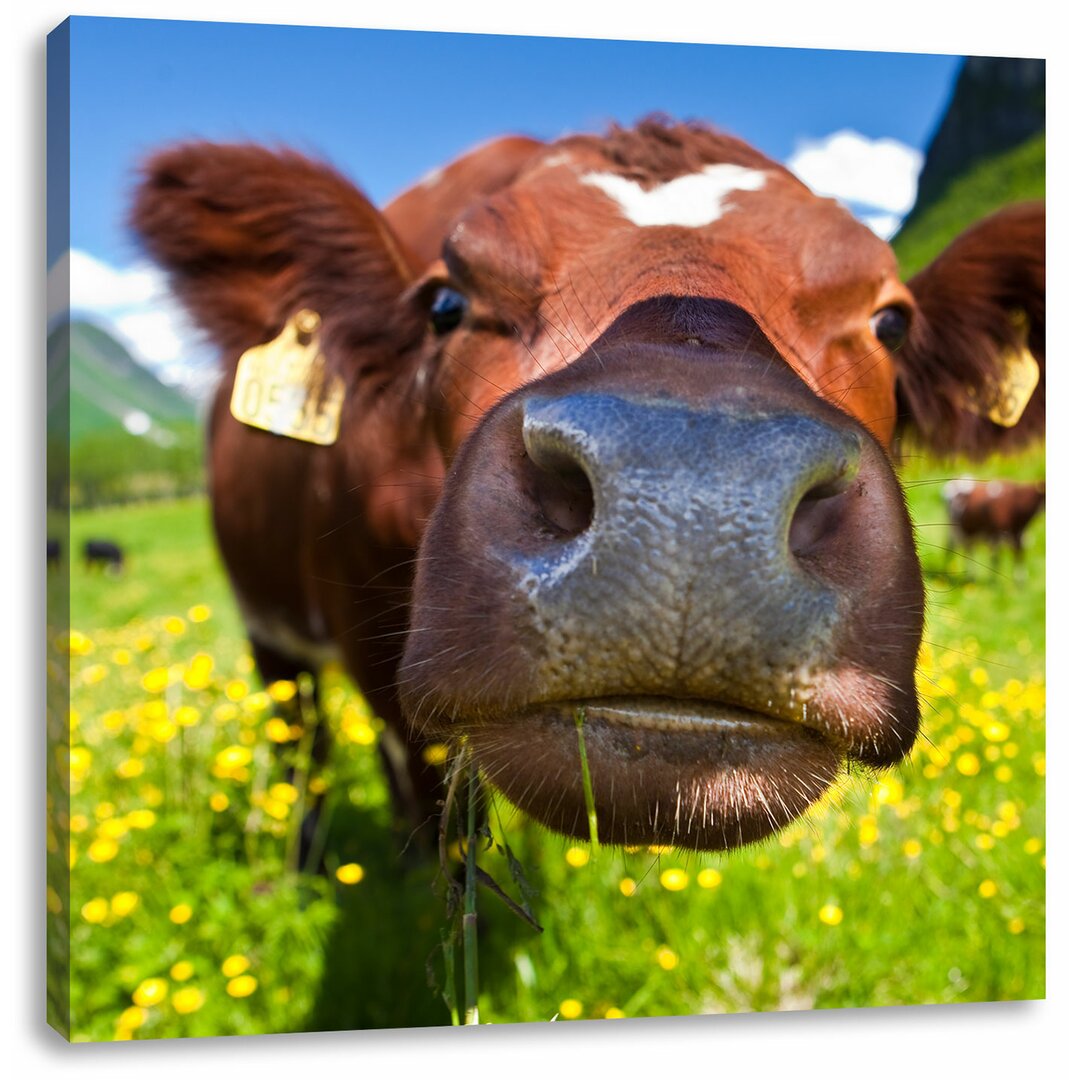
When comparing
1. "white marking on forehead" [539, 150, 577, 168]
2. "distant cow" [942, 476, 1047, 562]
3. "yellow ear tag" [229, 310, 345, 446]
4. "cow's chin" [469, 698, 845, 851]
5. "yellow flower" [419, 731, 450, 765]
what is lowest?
"yellow flower" [419, 731, 450, 765]

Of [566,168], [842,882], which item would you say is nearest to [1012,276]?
[566,168]

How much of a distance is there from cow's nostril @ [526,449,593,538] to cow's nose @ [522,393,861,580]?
0.12 feet

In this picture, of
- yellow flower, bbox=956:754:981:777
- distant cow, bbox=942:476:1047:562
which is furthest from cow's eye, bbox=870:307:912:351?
distant cow, bbox=942:476:1047:562

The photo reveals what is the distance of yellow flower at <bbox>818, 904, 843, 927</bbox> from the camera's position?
2.84 meters

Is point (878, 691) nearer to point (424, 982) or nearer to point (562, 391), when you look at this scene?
point (562, 391)

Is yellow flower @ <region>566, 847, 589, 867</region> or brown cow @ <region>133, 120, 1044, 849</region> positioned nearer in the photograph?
brown cow @ <region>133, 120, 1044, 849</region>

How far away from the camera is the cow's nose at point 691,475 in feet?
4.25

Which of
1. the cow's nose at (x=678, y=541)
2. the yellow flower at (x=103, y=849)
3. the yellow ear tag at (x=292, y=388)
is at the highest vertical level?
the yellow ear tag at (x=292, y=388)

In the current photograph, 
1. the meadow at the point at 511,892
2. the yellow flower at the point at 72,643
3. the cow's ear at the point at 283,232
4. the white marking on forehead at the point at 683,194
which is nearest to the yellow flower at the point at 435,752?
the meadow at the point at 511,892

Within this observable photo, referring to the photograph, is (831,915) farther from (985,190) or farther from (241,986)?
(985,190)

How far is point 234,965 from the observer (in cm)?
250

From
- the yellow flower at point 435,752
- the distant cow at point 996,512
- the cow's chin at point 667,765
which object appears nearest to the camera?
the cow's chin at point 667,765

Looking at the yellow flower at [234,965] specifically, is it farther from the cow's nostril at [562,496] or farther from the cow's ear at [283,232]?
the cow's nostril at [562,496]

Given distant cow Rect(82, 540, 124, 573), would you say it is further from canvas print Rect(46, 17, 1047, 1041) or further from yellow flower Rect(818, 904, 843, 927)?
yellow flower Rect(818, 904, 843, 927)
